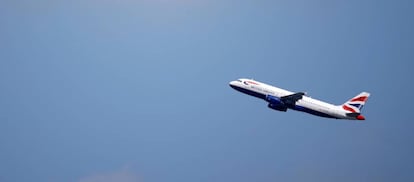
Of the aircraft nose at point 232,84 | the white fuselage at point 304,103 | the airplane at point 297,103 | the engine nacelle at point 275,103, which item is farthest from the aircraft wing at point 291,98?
the aircraft nose at point 232,84

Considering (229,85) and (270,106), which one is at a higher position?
(229,85)

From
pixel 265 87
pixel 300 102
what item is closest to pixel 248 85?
pixel 265 87

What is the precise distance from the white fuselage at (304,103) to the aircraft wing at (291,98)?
178cm

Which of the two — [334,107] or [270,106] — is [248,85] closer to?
[270,106]

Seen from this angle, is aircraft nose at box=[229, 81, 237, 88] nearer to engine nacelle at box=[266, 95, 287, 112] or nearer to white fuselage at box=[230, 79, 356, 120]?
white fuselage at box=[230, 79, 356, 120]

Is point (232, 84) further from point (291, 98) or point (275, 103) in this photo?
point (291, 98)

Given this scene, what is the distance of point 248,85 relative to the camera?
598ft

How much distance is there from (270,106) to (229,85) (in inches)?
629

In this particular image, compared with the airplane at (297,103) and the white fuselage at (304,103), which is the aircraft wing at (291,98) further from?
A: the white fuselage at (304,103)

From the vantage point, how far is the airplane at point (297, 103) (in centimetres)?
17600

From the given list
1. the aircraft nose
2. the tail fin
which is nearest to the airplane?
the tail fin

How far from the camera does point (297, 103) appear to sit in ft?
585

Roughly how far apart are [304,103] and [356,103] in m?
18.2

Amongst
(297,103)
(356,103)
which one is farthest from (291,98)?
(356,103)
